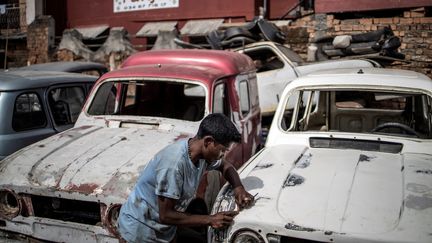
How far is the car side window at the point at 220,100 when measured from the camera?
14.4ft

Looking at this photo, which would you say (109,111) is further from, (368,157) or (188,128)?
(368,157)

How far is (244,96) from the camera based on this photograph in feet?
16.9

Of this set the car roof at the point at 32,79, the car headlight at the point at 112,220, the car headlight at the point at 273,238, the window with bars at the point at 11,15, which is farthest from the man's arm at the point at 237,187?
the window with bars at the point at 11,15

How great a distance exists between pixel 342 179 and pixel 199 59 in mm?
2725

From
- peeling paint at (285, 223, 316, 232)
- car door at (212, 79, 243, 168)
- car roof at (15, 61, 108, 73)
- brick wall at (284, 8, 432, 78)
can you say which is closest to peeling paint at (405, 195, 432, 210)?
peeling paint at (285, 223, 316, 232)

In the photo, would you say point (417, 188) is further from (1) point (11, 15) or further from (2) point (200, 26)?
(1) point (11, 15)

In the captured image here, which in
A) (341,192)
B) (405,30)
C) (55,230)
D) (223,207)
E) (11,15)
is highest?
(11,15)

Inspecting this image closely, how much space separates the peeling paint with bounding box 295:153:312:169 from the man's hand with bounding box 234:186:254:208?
2.07 feet

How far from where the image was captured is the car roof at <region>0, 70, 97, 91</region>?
4652mm

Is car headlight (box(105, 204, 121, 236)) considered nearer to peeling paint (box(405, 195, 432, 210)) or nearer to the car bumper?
the car bumper

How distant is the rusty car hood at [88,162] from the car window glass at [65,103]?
114cm

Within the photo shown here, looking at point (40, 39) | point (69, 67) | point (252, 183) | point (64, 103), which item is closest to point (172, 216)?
point (252, 183)

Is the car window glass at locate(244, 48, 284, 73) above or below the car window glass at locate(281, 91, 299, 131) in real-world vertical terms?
above

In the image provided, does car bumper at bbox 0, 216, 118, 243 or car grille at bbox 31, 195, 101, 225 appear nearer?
car bumper at bbox 0, 216, 118, 243
